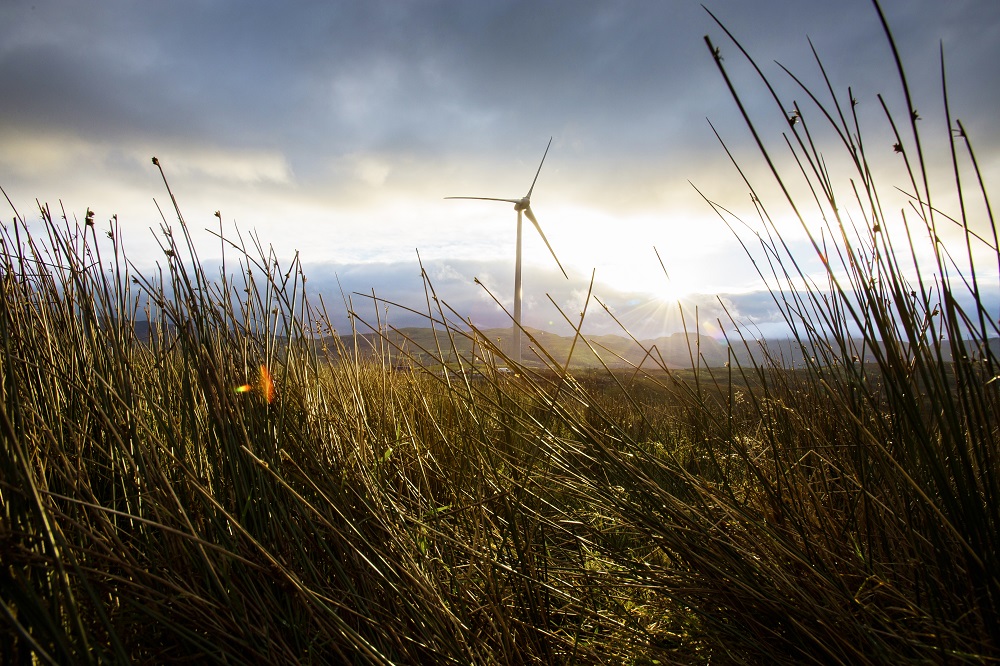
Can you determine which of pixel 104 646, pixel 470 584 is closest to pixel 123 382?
pixel 104 646

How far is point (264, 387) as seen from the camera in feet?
5.57

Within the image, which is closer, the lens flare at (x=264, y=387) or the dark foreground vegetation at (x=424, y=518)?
the dark foreground vegetation at (x=424, y=518)

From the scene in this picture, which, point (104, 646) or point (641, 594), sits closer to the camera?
point (104, 646)

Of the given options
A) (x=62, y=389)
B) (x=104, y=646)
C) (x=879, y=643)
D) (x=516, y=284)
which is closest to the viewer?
(x=879, y=643)

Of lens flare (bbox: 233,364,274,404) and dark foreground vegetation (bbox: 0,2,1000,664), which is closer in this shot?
dark foreground vegetation (bbox: 0,2,1000,664)

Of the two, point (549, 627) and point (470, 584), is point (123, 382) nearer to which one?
point (470, 584)

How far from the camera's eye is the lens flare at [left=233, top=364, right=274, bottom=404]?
1674 millimetres

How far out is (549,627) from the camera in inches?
65.3

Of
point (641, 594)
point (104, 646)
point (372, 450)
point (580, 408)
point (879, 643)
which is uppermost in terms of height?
point (580, 408)

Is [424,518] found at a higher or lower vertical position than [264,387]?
lower

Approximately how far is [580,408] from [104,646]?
4.71 ft

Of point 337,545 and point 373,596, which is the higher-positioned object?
point 337,545

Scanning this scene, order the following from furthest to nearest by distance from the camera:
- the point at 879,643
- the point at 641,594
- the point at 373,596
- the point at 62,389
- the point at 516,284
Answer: the point at 516,284 < the point at 641,594 < the point at 62,389 < the point at 373,596 < the point at 879,643

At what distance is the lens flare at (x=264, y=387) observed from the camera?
167 cm
